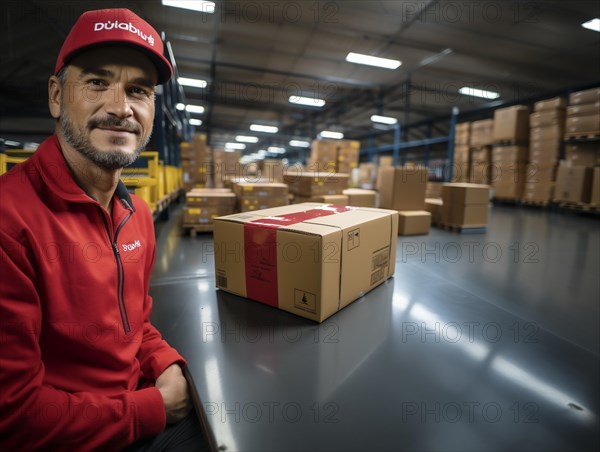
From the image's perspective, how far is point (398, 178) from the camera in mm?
4137

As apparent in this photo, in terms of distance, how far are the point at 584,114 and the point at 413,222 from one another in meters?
5.21

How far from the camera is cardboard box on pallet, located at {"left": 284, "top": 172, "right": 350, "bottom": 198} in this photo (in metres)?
4.12

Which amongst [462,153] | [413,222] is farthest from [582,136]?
[413,222]

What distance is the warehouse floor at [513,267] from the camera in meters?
1.79

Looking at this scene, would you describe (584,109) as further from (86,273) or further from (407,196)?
(86,273)

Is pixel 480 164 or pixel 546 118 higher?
pixel 546 118

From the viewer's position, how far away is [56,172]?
2.72 ft

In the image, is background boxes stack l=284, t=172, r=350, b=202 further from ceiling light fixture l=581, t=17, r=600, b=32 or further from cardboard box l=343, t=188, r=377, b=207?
ceiling light fixture l=581, t=17, r=600, b=32

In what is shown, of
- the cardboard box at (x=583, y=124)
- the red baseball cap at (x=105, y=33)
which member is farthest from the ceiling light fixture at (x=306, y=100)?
the red baseball cap at (x=105, y=33)

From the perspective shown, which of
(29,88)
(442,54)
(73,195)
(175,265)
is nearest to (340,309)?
(73,195)

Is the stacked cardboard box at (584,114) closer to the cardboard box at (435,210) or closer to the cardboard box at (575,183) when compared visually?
the cardboard box at (575,183)

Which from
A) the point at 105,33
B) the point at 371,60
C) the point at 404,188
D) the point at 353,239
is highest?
the point at 371,60

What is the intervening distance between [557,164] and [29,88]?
1288 cm

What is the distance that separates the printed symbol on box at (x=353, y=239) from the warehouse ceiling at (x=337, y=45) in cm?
587
